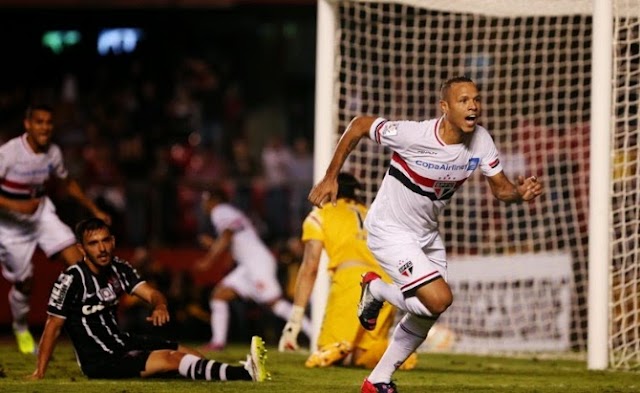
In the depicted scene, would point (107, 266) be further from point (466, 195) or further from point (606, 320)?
point (466, 195)

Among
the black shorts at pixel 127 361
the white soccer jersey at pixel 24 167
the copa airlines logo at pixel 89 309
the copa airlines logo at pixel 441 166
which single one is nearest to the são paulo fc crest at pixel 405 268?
the copa airlines logo at pixel 441 166

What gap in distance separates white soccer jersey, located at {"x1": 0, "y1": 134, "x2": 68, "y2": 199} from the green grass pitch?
1.47 metres

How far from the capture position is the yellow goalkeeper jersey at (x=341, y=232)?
10477mm

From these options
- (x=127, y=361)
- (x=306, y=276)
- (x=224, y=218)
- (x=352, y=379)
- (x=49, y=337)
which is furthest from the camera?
(x=224, y=218)

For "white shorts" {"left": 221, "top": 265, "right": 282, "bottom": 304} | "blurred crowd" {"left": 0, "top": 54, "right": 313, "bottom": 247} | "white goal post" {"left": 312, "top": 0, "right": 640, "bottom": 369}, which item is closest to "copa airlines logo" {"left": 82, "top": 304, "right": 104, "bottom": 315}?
"white goal post" {"left": 312, "top": 0, "right": 640, "bottom": 369}

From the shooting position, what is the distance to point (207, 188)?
15961 mm

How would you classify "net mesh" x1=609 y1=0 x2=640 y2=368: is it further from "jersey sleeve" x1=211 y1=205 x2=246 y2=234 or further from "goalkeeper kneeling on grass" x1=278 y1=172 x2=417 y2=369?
"jersey sleeve" x1=211 y1=205 x2=246 y2=234

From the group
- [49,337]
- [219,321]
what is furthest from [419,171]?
[219,321]

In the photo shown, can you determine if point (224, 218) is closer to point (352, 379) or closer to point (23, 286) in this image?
point (23, 286)

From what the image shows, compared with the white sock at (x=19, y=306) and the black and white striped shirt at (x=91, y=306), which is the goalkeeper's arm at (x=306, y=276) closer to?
the black and white striped shirt at (x=91, y=306)

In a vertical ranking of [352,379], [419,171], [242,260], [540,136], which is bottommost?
[352,379]

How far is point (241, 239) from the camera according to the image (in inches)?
608

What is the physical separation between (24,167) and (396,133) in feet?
15.1

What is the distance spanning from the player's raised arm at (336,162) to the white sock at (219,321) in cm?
661
